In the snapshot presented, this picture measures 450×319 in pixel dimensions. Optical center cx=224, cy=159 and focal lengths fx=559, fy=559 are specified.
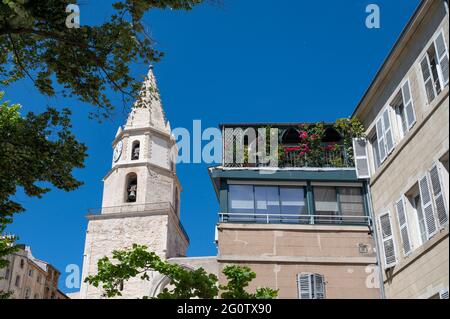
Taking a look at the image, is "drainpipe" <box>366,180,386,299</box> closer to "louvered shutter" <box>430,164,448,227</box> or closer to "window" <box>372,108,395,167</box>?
"window" <box>372,108,395,167</box>

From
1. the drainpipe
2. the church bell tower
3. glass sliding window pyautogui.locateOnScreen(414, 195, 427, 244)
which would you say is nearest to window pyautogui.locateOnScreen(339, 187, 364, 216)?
the drainpipe

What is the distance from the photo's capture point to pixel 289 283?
52.3ft

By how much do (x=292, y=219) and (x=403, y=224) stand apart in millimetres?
4436

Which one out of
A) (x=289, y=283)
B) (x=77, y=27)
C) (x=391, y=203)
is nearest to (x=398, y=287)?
(x=391, y=203)

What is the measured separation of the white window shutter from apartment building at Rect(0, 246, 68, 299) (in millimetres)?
35270

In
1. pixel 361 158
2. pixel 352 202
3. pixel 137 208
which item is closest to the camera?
pixel 361 158

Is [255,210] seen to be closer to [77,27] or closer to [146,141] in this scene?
[77,27]

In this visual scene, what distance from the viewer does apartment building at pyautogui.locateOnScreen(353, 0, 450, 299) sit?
463 inches

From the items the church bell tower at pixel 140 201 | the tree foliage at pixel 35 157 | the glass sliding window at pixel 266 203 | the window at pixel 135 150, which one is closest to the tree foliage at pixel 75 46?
the tree foliage at pixel 35 157

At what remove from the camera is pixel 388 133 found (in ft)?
48.9

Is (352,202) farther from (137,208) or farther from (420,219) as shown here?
(137,208)

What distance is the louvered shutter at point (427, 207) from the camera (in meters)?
12.1

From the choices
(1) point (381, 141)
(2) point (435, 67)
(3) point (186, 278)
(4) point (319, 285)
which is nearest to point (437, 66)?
(2) point (435, 67)

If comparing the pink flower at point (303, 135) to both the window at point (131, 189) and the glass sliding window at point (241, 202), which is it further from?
the window at point (131, 189)
